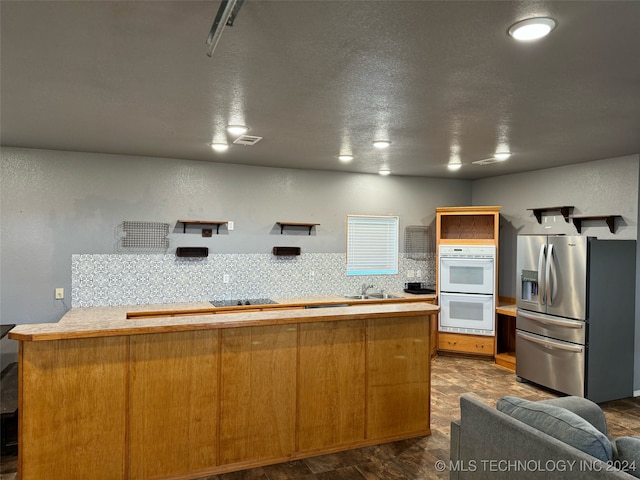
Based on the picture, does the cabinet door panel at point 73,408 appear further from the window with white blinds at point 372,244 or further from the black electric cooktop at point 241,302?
the window with white blinds at point 372,244

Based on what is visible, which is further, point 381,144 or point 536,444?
point 381,144

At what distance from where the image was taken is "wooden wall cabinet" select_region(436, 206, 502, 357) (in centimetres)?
587

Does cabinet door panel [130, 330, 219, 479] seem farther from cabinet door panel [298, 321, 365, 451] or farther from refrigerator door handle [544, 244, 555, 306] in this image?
refrigerator door handle [544, 244, 555, 306]

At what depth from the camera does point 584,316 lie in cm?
441

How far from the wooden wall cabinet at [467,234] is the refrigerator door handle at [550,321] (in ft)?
2.70

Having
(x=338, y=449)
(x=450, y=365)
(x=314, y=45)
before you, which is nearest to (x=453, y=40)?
(x=314, y=45)

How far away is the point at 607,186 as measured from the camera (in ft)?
15.9

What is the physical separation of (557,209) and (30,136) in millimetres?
5683

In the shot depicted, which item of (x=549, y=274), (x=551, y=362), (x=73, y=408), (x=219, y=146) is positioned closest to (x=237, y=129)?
(x=219, y=146)

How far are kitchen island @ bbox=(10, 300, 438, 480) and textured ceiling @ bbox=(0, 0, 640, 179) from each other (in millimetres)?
1440

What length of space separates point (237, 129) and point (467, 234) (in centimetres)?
410

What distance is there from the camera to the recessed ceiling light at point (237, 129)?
3578 mm

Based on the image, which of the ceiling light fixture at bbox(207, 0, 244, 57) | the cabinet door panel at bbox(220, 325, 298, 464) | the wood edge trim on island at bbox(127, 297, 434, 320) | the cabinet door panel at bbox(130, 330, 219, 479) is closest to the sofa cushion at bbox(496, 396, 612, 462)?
the cabinet door panel at bbox(220, 325, 298, 464)

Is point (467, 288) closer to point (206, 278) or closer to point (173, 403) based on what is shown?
point (206, 278)
